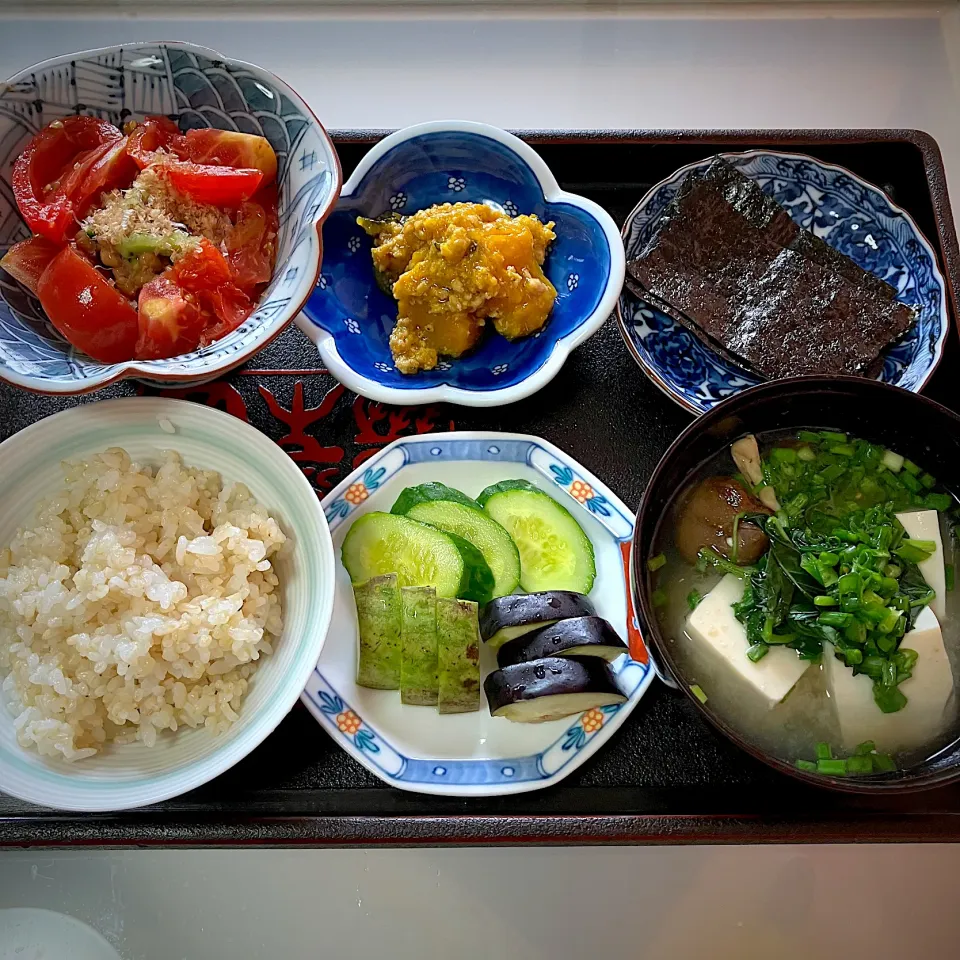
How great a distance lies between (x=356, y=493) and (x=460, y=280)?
22.8 inches

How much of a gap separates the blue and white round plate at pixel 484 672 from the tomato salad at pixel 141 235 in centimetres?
53

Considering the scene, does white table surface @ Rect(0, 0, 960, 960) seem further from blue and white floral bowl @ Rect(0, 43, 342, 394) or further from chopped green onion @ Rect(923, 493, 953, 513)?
blue and white floral bowl @ Rect(0, 43, 342, 394)

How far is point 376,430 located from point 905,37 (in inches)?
93.5

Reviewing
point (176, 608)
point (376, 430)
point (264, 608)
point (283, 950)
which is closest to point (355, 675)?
point (264, 608)

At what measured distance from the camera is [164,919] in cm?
208

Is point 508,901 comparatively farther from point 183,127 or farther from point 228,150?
point 183,127

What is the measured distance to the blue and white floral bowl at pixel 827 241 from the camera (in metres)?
2.17

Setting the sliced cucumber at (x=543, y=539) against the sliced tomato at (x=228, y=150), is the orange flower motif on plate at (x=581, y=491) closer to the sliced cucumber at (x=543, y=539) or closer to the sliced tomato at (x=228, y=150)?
the sliced cucumber at (x=543, y=539)

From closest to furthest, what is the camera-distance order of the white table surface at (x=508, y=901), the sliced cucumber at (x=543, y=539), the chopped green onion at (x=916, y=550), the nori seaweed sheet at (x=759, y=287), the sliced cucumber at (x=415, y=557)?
1. the chopped green onion at (x=916, y=550)
2. the sliced cucumber at (x=415, y=557)
3. the sliced cucumber at (x=543, y=539)
4. the white table surface at (x=508, y=901)
5. the nori seaweed sheet at (x=759, y=287)

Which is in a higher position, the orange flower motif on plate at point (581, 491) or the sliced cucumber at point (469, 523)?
the orange flower motif on plate at point (581, 491)

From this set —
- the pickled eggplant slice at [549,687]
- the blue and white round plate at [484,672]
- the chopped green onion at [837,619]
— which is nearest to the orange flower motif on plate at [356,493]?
the blue and white round plate at [484,672]

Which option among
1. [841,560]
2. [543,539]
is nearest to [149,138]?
[543,539]

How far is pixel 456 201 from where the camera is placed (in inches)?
91.1

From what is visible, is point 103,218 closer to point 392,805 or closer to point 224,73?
point 224,73
